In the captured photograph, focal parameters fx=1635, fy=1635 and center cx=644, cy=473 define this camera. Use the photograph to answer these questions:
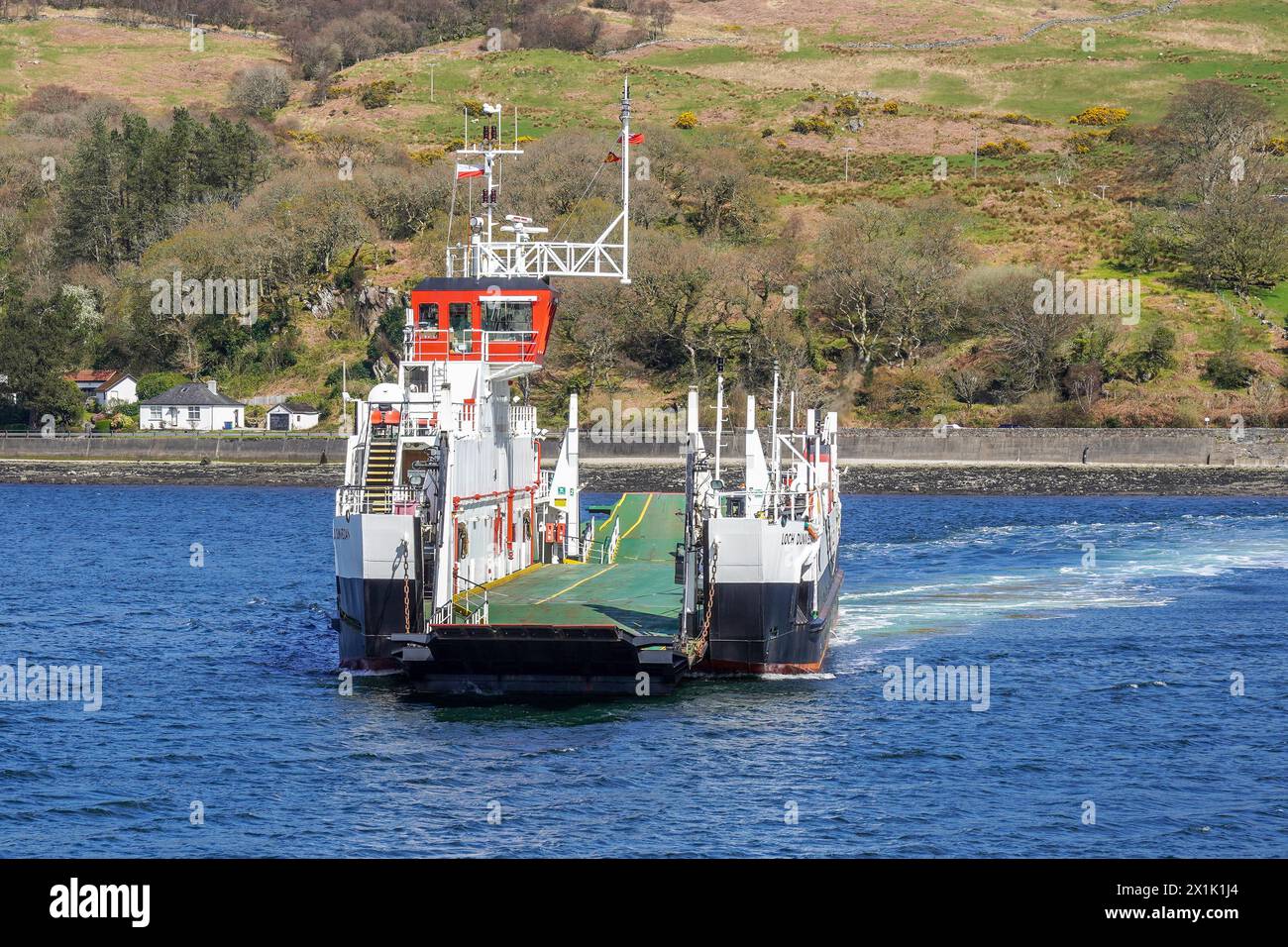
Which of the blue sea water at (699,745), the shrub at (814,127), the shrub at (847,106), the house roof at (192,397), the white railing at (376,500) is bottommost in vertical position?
the blue sea water at (699,745)

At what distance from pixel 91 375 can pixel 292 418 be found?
887 inches

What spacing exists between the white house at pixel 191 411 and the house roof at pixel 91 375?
950 centimetres

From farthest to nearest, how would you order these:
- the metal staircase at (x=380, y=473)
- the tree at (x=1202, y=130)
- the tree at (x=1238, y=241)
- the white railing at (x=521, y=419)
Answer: the tree at (x=1202, y=130) < the tree at (x=1238, y=241) < the white railing at (x=521, y=419) < the metal staircase at (x=380, y=473)

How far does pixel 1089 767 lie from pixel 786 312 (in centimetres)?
8525

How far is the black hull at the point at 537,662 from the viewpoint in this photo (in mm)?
30719

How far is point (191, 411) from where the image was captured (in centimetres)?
10900

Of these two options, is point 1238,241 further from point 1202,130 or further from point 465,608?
point 465,608

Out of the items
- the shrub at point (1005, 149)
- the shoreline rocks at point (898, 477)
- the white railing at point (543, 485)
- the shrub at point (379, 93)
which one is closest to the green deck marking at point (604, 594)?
the white railing at point (543, 485)

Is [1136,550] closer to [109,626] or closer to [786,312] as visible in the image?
[109,626]

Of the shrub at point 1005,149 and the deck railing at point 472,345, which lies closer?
the deck railing at point 472,345

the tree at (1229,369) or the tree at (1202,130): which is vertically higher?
the tree at (1202,130)

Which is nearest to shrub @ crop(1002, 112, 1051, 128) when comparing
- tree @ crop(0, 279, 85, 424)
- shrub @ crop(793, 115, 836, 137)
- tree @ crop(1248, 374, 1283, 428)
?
shrub @ crop(793, 115, 836, 137)

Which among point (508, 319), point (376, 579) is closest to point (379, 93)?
point (508, 319)

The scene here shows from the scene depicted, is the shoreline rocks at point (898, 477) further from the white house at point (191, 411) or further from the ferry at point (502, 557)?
the ferry at point (502, 557)
